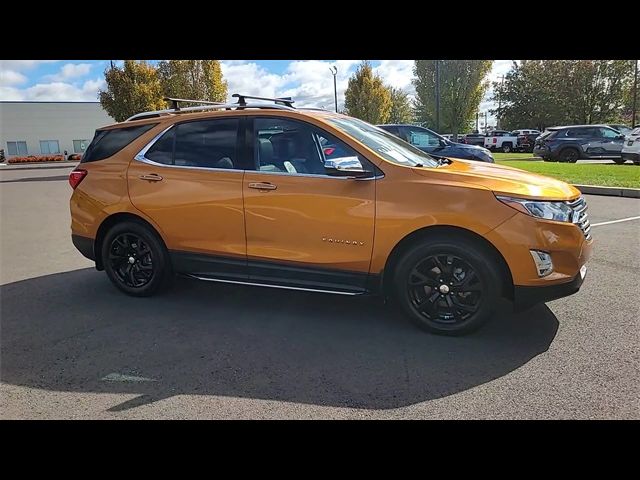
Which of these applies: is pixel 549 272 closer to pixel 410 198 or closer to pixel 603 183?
pixel 410 198

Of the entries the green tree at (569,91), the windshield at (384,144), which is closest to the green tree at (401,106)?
the green tree at (569,91)

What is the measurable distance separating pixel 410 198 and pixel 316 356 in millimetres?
1429

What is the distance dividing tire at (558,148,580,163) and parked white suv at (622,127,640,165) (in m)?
3.64

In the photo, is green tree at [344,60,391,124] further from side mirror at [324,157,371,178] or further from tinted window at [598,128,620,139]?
side mirror at [324,157,371,178]

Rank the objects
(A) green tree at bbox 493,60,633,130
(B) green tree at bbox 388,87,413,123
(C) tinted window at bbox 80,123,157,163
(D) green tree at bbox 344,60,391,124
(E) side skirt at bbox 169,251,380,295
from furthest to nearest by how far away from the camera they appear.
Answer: (B) green tree at bbox 388,87,413,123, (A) green tree at bbox 493,60,633,130, (D) green tree at bbox 344,60,391,124, (C) tinted window at bbox 80,123,157,163, (E) side skirt at bbox 169,251,380,295

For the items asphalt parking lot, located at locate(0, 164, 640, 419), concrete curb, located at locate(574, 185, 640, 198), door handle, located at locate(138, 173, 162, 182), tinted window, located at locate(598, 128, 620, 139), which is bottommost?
asphalt parking lot, located at locate(0, 164, 640, 419)

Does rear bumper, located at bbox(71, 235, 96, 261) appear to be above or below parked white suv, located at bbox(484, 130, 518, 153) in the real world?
below

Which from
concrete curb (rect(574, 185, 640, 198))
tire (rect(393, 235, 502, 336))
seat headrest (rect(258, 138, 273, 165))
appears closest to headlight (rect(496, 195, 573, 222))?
tire (rect(393, 235, 502, 336))

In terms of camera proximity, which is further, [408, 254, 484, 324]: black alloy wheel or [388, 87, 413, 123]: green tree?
[388, 87, 413, 123]: green tree

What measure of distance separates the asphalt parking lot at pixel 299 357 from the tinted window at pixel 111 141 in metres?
1.48

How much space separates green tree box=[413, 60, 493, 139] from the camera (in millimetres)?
38188

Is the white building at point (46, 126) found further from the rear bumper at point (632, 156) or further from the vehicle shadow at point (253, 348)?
the vehicle shadow at point (253, 348)

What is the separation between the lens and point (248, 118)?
4.48m
